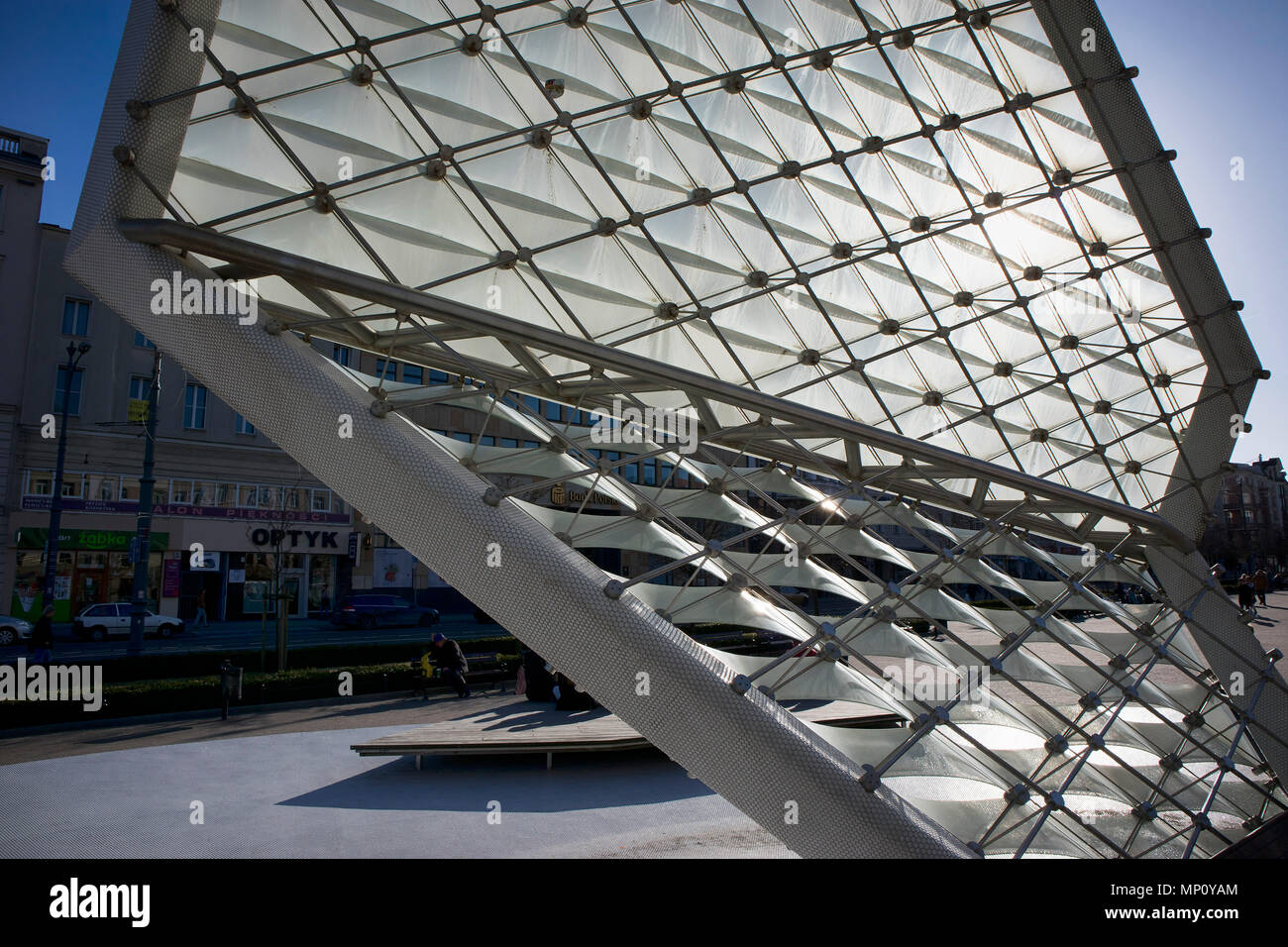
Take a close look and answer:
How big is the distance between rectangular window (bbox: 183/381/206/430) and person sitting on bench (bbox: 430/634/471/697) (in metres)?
29.2

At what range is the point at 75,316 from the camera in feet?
135

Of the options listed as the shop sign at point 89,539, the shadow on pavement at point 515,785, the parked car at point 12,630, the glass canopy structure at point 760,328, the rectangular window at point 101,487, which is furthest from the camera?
the rectangular window at point 101,487

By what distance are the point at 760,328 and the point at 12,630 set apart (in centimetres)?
3312

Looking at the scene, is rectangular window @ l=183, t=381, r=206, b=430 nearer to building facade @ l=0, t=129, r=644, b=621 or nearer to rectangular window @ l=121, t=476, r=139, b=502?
building facade @ l=0, t=129, r=644, b=621

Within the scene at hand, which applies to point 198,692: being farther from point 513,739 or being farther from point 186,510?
point 186,510

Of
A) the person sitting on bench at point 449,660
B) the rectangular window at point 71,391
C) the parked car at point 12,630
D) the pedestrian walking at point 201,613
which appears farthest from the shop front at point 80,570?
the person sitting on bench at point 449,660

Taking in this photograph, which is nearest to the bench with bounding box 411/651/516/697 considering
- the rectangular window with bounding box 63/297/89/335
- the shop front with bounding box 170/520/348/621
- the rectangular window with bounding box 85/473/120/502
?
the shop front with bounding box 170/520/348/621

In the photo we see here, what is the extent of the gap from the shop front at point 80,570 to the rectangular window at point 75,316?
9706mm

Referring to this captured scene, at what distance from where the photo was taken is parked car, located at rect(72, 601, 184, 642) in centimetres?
3553

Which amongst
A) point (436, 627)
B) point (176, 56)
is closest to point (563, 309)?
point (176, 56)

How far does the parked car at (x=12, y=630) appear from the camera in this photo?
31.6m

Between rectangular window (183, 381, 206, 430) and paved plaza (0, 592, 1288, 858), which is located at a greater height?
rectangular window (183, 381, 206, 430)

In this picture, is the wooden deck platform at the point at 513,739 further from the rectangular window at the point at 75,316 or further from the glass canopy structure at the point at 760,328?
the rectangular window at the point at 75,316
